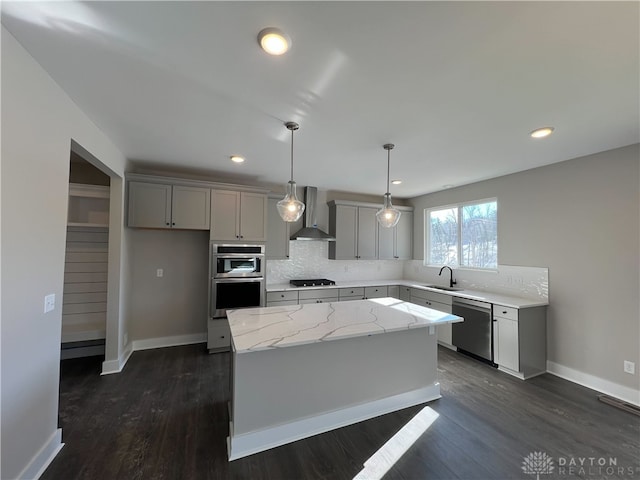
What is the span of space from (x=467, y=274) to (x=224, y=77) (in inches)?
167

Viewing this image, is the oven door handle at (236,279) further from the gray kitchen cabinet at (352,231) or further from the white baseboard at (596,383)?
the white baseboard at (596,383)

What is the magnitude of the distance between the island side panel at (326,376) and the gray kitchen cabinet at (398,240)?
2644 millimetres

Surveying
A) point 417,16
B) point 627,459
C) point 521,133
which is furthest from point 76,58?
point 627,459

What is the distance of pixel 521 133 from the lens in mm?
2422

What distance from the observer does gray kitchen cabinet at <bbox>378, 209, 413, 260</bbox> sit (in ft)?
17.0

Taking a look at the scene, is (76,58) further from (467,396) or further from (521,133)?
(467,396)

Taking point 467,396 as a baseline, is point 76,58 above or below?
above

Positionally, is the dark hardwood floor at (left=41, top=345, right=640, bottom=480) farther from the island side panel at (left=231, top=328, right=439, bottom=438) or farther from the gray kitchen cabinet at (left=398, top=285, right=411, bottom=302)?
the gray kitchen cabinet at (left=398, top=285, right=411, bottom=302)

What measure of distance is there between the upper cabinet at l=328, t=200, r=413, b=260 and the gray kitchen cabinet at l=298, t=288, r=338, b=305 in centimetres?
72

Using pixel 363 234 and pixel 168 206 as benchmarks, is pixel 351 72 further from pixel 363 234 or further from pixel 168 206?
pixel 363 234

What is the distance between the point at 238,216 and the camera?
3.90 meters

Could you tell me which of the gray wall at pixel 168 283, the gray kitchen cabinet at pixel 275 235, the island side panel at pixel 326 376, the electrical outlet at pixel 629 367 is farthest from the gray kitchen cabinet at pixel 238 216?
the electrical outlet at pixel 629 367

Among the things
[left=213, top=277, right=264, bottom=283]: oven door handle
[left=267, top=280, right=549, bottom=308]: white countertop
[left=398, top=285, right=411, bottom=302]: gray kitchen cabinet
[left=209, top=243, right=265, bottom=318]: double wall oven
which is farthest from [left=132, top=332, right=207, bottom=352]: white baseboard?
[left=398, top=285, right=411, bottom=302]: gray kitchen cabinet

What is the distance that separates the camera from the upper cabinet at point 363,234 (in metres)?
4.83
